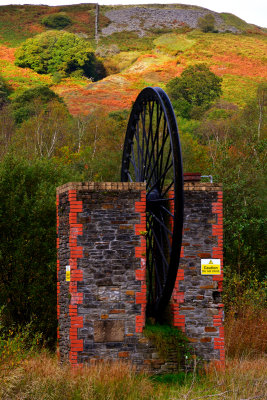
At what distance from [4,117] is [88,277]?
41608 millimetres

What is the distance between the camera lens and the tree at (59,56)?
87.0 m

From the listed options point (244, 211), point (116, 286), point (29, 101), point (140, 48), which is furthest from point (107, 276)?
point (140, 48)

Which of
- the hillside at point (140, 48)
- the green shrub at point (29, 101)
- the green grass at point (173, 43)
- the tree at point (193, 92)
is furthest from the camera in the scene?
the green grass at point (173, 43)

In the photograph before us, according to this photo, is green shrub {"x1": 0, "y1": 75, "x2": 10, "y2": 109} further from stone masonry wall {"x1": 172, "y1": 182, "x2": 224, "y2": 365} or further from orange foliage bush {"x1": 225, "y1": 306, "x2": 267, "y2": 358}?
stone masonry wall {"x1": 172, "y1": 182, "x2": 224, "y2": 365}

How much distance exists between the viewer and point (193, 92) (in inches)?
2689

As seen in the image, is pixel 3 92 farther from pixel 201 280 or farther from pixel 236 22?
pixel 236 22

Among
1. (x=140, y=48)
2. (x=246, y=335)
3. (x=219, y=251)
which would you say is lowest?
(x=246, y=335)

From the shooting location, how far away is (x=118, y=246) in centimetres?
1167

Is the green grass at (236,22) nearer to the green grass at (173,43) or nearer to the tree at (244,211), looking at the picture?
the green grass at (173,43)

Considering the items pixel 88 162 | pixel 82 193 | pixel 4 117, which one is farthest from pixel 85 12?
pixel 82 193

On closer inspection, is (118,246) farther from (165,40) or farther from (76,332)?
(165,40)

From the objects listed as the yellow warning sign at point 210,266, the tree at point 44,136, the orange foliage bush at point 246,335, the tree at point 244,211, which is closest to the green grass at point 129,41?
the tree at point 44,136

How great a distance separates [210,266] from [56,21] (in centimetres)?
11093

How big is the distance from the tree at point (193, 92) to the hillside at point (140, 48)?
3.90 metres
